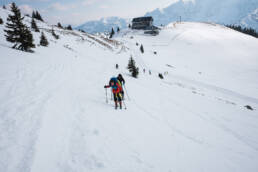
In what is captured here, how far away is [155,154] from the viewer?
4.34 m

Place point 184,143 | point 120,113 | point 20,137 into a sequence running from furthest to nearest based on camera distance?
1. point 120,113
2. point 184,143
3. point 20,137

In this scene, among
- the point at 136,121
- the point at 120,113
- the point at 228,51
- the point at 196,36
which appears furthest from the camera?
the point at 196,36

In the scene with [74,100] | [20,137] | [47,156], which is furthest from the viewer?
[74,100]

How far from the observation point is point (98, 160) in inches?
144

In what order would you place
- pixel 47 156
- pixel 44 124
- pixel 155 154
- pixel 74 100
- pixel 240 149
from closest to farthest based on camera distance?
pixel 47 156 < pixel 155 154 < pixel 44 124 < pixel 240 149 < pixel 74 100

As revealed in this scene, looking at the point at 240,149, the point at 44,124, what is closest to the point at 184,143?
the point at 240,149

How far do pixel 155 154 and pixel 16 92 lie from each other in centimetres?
841

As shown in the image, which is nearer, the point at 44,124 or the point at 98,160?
the point at 98,160

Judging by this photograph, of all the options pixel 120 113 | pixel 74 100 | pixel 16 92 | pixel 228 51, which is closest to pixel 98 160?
pixel 120 113

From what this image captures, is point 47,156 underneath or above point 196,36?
underneath

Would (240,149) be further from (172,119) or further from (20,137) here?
(20,137)

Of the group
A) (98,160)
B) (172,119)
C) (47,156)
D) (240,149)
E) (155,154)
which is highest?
(47,156)

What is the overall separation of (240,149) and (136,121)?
537 centimetres

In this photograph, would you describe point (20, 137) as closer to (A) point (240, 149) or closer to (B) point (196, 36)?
(A) point (240, 149)
